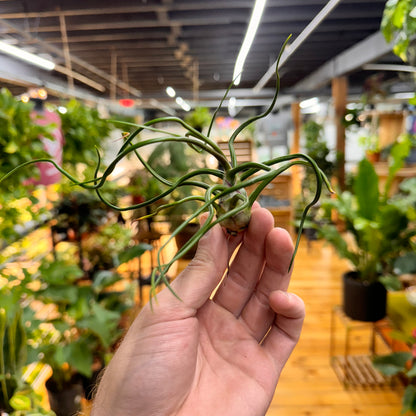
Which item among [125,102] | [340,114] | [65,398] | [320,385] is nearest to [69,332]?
[65,398]

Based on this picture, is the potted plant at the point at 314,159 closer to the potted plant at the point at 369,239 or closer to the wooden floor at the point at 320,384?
the wooden floor at the point at 320,384

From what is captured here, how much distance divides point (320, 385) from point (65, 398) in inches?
65.1

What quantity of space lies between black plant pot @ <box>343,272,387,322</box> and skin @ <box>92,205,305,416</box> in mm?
1551

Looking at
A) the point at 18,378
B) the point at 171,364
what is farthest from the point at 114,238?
the point at 171,364

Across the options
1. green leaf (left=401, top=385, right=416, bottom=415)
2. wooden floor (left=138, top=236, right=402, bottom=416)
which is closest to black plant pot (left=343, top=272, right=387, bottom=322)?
wooden floor (left=138, top=236, right=402, bottom=416)

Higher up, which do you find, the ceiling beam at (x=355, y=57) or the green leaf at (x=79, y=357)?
the ceiling beam at (x=355, y=57)

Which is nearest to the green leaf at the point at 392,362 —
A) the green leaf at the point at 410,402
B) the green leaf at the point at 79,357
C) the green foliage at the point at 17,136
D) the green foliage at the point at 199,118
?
the green leaf at the point at 410,402

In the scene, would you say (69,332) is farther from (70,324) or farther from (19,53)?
(19,53)

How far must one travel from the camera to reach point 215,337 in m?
0.83

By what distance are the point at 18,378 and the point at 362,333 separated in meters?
2.66

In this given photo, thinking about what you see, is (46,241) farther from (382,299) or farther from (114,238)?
(382,299)

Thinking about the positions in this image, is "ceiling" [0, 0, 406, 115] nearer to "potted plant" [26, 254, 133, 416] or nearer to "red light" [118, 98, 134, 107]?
"red light" [118, 98, 134, 107]

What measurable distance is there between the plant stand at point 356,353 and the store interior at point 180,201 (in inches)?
0.5

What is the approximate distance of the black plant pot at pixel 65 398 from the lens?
1.83 m
